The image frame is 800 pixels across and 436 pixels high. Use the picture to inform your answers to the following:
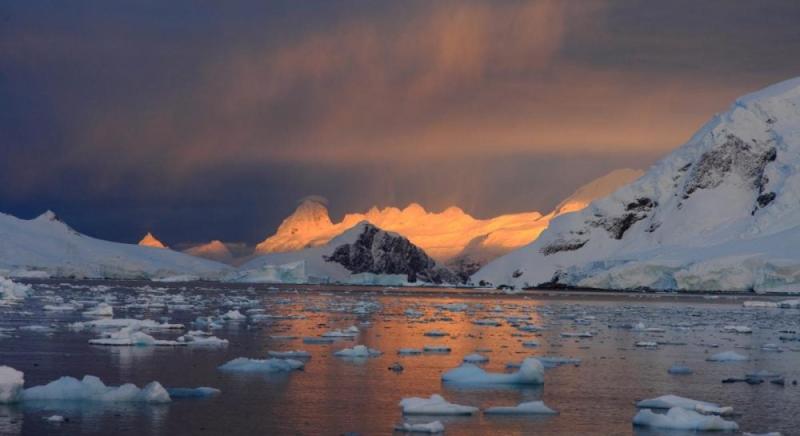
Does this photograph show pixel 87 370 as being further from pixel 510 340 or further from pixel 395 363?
pixel 510 340

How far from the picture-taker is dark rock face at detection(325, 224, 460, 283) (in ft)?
559

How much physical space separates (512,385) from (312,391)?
10.5 feet

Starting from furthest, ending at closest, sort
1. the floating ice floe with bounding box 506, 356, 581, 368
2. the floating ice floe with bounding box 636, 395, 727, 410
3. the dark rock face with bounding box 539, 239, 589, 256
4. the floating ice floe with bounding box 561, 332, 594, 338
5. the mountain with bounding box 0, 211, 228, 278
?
the dark rock face with bounding box 539, 239, 589, 256
the mountain with bounding box 0, 211, 228, 278
the floating ice floe with bounding box 561, 332, 594, 338
the floating ice floe with bounding box 506, 356, 581, 368
the floating ice floe with bounding box 636, 395, 727, 410

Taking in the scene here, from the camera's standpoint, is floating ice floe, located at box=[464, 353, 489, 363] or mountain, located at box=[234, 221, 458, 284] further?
mountain, located at box=[234, 221, 458, 284]

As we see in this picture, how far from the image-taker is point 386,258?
177 meters

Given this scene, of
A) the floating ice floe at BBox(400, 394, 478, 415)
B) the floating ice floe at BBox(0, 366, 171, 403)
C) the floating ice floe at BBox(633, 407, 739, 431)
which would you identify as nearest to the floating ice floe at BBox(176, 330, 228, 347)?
the floating ice floe at BBox(0, 366, 171, 403)

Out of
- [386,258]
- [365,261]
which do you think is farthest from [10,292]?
[386,258]

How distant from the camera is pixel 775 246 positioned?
323 ft

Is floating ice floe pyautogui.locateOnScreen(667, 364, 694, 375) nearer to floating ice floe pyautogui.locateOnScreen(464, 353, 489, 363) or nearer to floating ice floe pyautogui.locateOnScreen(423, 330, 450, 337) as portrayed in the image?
floating ice floe pyautogui.locateOnScreen(464, 353, 489, 363)

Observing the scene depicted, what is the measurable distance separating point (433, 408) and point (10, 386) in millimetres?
5252

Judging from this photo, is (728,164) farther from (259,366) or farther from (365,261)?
(259,366)

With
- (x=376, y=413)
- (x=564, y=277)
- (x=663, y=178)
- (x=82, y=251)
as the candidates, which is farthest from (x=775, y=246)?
(x=376, y=413)

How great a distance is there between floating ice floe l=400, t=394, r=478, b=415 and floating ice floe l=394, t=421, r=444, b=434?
1.04 meters

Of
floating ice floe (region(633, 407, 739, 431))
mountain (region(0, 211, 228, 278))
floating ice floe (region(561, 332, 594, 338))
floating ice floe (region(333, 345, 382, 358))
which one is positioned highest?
mountain (region(0, 211, 228, 278))
